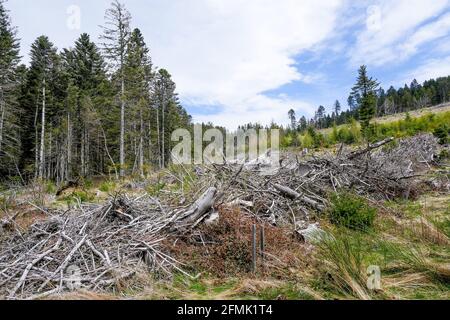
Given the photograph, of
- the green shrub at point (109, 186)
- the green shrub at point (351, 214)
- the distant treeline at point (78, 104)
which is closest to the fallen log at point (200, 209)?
the green shrub at point (351, 214)

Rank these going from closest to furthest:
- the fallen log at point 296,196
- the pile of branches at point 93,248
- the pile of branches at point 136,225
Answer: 1. the pile of branches at point 93,248
2. the pile of branches at point 136,225
3. the fallen log at point 296,196

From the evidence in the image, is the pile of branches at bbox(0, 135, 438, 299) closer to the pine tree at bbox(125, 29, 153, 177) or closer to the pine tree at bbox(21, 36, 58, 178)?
the pine tree at bbox(125, 29, 153, 177)

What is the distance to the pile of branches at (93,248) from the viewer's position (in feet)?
11.6

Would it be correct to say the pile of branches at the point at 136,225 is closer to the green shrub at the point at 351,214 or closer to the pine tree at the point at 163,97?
the green shrub at the point at 351,214

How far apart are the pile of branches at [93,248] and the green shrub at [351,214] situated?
2653mm

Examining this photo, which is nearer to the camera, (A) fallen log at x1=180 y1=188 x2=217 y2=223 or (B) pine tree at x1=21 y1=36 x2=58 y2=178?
(A) fallen log at x1=180 y1=188 x2=217 y2=223

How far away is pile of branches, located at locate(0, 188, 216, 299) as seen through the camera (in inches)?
139

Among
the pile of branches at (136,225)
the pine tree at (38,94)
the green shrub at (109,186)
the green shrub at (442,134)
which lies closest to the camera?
the pile of branches at (136,225)

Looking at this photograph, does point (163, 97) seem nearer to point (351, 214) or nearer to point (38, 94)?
point (38, 94)

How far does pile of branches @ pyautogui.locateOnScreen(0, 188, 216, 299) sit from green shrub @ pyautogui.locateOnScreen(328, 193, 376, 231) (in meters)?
2.65

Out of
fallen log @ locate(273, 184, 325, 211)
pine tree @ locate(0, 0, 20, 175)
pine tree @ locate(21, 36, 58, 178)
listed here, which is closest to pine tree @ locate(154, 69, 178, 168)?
pine tree @ locate(21, 36, 58, 178)

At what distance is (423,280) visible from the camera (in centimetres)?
327

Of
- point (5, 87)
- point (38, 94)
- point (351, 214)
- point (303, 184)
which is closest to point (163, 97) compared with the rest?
point (38, 94)
